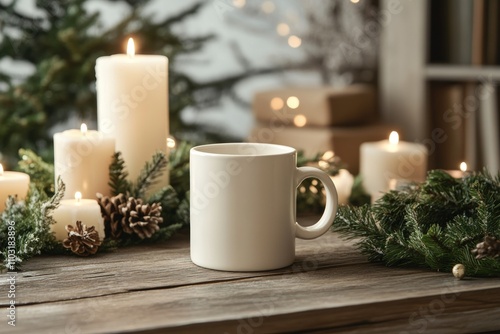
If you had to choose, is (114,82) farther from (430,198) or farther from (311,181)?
(430,198)

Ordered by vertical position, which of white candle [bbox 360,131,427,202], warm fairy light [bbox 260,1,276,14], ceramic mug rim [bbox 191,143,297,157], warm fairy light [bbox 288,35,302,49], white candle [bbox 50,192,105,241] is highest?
warm fairy light [bbox 260,1,276,14]

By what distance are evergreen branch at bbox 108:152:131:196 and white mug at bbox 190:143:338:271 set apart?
19 cm

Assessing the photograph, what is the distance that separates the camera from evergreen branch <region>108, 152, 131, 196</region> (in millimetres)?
1041

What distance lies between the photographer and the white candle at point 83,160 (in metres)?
1.02

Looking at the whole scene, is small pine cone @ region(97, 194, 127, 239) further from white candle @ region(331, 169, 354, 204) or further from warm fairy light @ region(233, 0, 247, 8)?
warm fairy light @ region(233, 0, 247, 8)

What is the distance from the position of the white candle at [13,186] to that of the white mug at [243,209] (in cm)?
27

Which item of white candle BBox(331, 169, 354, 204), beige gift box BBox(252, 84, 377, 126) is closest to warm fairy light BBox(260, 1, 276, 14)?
beige gift box BBox(252, 84, 377, 126)

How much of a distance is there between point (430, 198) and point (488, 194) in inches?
2.7

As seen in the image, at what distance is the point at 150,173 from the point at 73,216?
13 centimetres

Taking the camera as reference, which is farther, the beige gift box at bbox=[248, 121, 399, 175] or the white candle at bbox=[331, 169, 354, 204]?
the beige gift box at bbox=[248, 121, 399, 175]

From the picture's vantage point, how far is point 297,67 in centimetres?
280

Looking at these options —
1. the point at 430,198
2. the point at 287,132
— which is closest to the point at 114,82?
the point at 430,198

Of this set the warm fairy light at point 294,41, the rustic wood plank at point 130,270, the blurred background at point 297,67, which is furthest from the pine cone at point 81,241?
the warm fairy light at point 294,41

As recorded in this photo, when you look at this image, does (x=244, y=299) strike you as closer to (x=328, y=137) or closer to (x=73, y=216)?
(x=73, y=216)
